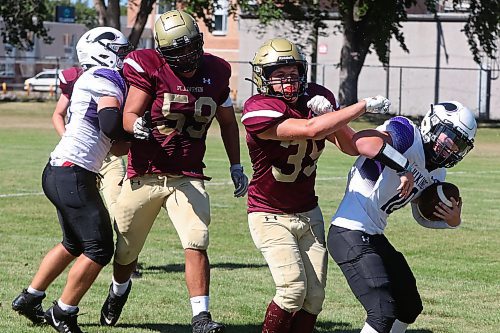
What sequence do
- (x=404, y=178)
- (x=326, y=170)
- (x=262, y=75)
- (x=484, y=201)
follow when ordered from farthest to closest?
(x=326, y=170)
(x=484, y=201)
(x=262, y=75)
(x=404, y=178)

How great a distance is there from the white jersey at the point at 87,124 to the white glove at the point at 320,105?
Answer: 1.36m

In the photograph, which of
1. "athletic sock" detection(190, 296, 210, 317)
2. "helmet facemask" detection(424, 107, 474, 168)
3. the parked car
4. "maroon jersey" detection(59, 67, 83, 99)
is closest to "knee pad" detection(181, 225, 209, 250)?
"athletic sock" detection(190, 296, 210, 317)

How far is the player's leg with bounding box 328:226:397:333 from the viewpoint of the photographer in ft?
17.5

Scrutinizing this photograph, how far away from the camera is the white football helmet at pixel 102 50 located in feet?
21.4

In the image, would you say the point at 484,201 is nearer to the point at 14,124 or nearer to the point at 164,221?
the point at 164,221

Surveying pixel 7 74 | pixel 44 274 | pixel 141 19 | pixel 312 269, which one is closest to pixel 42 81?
pixel 7 74

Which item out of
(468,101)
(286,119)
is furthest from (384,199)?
(468,101)

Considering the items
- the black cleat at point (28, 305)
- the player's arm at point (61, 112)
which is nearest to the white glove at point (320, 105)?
the black cleat at point (28, 305)

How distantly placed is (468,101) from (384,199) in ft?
114

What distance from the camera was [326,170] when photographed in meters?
18.5

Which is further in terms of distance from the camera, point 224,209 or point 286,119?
point 224,209

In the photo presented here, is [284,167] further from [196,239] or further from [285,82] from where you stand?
[196,239]

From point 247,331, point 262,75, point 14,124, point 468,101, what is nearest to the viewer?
point 262,75

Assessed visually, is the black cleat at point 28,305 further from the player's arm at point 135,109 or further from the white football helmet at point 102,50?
the white football helmet at point 102,50
